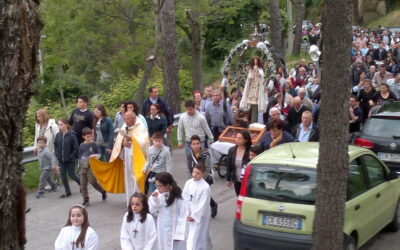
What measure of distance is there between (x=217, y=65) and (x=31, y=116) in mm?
18050

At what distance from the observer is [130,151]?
11180 mm

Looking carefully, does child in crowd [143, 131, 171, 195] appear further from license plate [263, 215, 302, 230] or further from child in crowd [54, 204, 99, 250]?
child in crowd [54, 204, 99, 250]

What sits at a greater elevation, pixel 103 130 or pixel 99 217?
pixel 103 130

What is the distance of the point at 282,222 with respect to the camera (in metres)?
7.91

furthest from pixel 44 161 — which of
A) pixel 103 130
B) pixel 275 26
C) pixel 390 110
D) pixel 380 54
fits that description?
pixel 380 54

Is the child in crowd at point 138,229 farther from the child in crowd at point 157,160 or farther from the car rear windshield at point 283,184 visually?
the child in crowd at point 157,160

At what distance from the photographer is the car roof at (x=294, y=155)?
819 cm

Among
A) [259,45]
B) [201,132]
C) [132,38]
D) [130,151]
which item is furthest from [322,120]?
[132,38]

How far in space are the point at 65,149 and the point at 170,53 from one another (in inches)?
285

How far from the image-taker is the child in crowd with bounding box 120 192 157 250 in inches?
312

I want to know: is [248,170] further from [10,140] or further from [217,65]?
[217,65]

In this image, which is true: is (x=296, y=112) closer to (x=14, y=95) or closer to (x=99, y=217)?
(x=99, y=217)

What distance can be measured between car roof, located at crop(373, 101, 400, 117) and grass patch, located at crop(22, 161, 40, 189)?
7112 mm

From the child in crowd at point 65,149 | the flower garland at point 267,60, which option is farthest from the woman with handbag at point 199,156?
the flower garland at point 267,60
